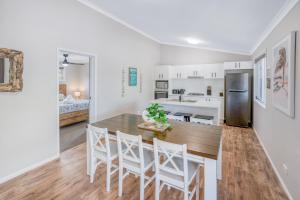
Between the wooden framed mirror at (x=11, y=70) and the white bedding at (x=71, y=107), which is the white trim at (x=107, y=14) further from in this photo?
the white bedding at (x=71, y=107)

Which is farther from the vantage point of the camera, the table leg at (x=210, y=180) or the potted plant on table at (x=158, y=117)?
the potted plant on table at (x=158, y=117)

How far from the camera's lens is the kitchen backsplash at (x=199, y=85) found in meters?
6.48

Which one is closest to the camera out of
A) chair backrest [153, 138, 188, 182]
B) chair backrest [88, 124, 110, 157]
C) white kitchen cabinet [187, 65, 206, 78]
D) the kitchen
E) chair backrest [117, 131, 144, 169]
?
chair backrest [153, 138, 188, 182]

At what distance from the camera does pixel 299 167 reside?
191 centimetres

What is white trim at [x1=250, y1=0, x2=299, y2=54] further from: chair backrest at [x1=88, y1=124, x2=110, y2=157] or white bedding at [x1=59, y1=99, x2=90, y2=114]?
white bedding at [x1=59, y1=99, x2=90, y2=114]

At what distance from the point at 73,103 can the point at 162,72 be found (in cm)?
343

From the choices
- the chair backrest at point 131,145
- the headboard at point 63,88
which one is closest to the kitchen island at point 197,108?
the chair backrest at point 131,145

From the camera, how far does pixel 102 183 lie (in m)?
2.51

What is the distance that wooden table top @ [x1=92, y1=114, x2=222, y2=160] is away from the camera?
5.72 ft

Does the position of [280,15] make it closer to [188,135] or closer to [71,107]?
[188,135]

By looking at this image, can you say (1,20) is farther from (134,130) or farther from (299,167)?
(299,167)

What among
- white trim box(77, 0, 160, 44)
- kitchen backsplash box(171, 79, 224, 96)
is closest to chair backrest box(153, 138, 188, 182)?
white trim box(77, 0, 160, 44)

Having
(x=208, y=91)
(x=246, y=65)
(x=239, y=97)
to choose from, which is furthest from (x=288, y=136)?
(x=208, y=91)

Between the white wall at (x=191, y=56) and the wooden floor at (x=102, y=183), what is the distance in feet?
12.9
